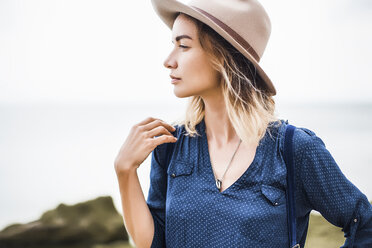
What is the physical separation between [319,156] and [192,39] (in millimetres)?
639

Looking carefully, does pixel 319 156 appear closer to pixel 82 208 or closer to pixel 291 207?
pixel 291 207

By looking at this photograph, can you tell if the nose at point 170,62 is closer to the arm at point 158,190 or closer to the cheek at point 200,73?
the cheek at point 200,73

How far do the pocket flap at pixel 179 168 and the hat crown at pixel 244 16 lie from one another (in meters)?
0.53

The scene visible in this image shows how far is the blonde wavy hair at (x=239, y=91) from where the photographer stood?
1.54 meters

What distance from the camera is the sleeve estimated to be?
4.70 feet

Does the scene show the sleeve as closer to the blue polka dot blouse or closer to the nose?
the blue polka dot blouse

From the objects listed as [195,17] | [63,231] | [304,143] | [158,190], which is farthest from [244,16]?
[63,231]

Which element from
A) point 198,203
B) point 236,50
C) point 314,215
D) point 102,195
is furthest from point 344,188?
point 102,195

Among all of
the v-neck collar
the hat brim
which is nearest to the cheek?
the hat brim

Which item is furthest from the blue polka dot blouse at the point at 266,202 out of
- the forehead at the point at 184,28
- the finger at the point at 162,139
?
the forehead at the point at 184,28

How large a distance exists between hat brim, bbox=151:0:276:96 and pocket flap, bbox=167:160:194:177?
1.48 feet

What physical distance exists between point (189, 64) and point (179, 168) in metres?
0.41

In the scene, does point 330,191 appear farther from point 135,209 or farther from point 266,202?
point 135,209

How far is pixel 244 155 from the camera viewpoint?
5.18 ft
